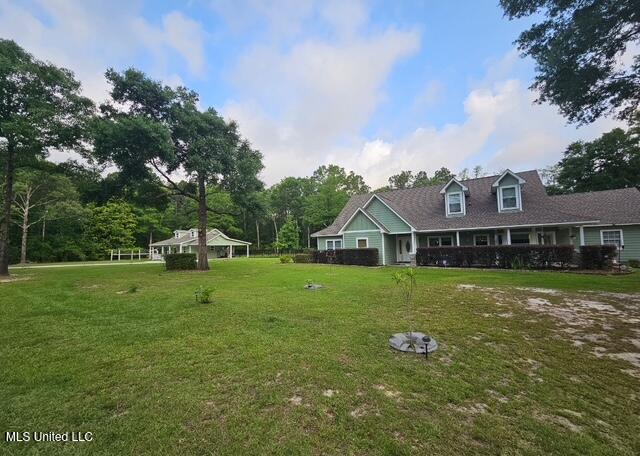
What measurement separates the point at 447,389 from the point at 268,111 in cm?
1786

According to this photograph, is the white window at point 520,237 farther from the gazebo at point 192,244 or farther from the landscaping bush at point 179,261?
the gazebo at point 192,244

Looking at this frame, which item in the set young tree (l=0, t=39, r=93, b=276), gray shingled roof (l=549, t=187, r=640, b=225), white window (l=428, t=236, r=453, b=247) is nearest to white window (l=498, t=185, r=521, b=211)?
white window (l=428, t=236, r=453, b=247)

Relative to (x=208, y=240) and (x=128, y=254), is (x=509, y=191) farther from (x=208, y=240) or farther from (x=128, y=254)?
(x=128, y=254)

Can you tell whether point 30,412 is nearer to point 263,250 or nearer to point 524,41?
point 524,41

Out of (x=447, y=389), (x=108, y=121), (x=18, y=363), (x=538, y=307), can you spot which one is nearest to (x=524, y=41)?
(x=538, y=307)

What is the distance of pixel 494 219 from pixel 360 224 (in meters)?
8.97

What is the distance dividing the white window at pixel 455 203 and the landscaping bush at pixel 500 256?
14.8ft

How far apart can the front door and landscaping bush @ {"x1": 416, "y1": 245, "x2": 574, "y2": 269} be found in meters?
3.58

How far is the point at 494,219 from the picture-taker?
18.2 metres

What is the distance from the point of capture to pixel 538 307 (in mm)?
7043

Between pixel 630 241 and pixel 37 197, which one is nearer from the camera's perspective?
pixel 630 241

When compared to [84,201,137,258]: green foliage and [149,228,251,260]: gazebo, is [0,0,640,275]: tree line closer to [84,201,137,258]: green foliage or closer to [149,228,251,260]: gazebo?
[84,201,137,258]: green foliage

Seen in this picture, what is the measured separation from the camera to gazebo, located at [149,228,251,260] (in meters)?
40.3

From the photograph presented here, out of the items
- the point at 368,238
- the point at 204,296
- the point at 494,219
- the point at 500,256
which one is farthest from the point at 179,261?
the point at 494,219
